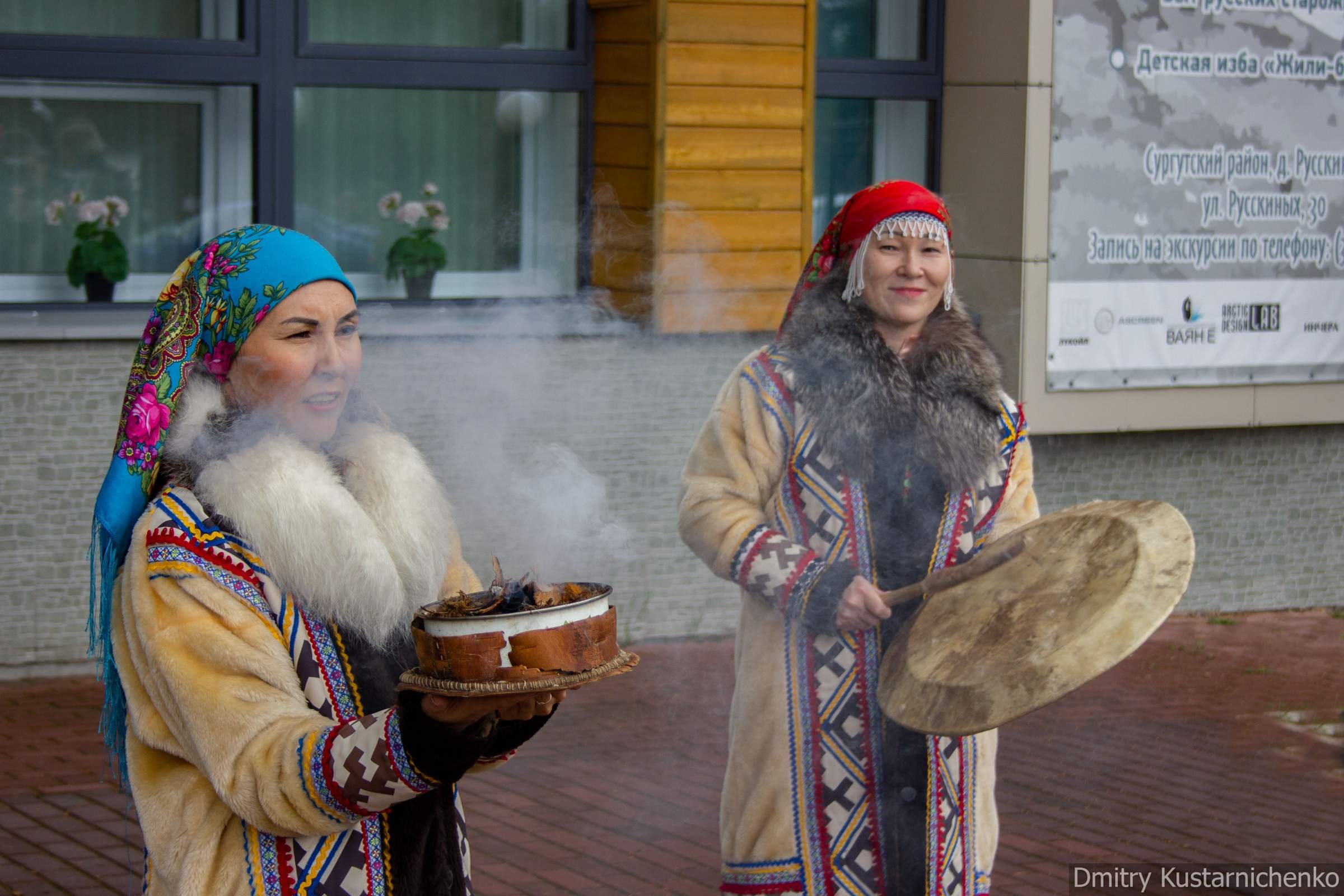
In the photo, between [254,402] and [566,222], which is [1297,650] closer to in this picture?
[566,222]

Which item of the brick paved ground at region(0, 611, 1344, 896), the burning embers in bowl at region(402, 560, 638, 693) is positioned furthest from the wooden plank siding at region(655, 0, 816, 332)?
the burning embers in bowl at region(402, 560, 638, 693)

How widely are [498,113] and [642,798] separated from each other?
10.9 feet

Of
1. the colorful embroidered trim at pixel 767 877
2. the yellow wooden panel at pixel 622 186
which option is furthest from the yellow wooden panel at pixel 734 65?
the colorful embroidered trim at pixel 767 877

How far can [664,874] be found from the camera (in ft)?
14.4

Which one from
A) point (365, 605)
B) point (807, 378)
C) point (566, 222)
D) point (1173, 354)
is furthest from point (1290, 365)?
point (365, 605)

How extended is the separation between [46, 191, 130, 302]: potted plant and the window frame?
131 mm

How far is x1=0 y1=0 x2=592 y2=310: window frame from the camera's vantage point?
6.20m

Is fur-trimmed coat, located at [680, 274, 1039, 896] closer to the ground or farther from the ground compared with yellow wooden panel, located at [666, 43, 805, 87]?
closer to the ground

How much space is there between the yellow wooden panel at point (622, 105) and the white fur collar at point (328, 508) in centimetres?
459

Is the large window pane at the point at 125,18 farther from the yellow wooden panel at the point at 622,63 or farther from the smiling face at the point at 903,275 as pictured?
the smiling face at the point at 903,275

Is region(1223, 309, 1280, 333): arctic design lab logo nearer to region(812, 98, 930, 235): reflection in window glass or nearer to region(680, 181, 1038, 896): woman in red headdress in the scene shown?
region(812, 98, 930, 235): reflection in window glass

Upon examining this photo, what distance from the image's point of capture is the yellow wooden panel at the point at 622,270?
21.9 ft

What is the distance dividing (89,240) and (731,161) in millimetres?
2707

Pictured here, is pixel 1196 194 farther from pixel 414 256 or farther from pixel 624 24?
pixel 414 256
